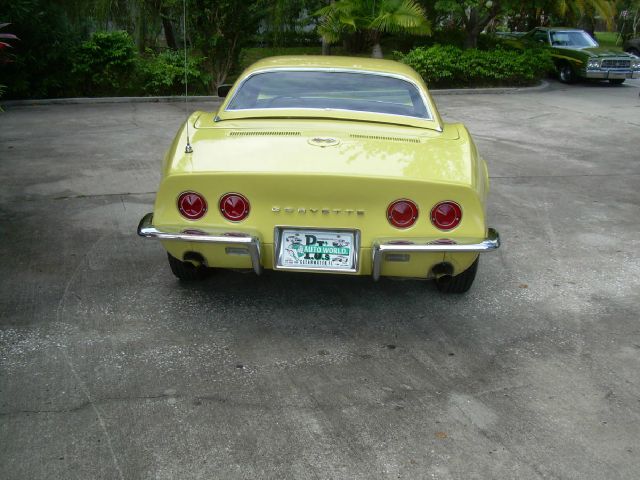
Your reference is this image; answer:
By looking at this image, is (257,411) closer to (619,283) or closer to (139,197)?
(619,283)

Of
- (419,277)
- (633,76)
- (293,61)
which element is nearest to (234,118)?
(293,61)

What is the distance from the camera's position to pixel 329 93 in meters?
4.90

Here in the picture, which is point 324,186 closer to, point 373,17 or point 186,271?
point 186,271

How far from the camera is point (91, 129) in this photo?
34.9ft

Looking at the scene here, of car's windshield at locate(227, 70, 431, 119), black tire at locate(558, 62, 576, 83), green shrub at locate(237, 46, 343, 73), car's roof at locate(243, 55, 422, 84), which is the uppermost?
car's roof at locate(243, 55, 422, 84)

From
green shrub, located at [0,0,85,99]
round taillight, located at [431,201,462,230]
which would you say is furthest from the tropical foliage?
round taillight, located at [431,201,462,230]

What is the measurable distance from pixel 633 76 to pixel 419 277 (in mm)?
16517

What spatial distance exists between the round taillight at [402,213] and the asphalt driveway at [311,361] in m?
0.72

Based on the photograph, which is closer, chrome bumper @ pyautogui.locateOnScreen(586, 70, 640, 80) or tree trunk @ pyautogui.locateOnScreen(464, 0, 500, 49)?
tree trunk @ pyautogui.locateOnScreen(464, 0, 500, 49)

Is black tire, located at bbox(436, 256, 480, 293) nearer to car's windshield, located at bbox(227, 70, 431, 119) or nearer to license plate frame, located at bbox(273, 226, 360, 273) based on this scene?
license plate frame, located at bbox(273, 226, 360, 273)

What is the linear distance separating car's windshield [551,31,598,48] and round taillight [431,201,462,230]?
16.9 meters

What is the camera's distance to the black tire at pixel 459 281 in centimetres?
447

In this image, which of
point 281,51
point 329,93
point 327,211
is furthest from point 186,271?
point 281,51

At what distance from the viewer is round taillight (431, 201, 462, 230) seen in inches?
148
